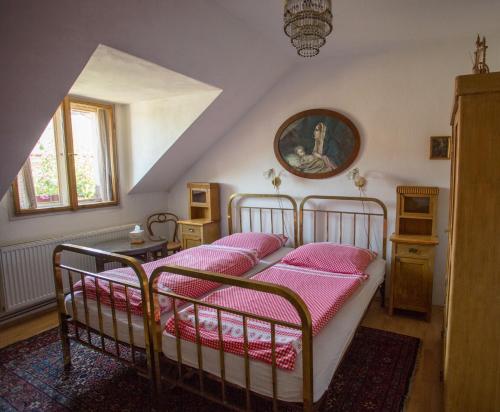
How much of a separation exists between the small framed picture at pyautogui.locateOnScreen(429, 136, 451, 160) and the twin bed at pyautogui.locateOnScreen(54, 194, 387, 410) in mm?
662

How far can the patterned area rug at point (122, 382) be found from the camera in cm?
196

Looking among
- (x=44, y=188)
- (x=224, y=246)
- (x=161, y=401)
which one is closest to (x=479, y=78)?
(x=161, y=401)

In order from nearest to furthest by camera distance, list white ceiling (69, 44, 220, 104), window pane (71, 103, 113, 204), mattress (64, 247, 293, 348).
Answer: mattress (64, 247, 293, 348), white ceiling (69, 44, 220, 104), window pane (71, 103, 113, 204)

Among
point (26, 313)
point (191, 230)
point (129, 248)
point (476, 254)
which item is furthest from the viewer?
point (191, 230)

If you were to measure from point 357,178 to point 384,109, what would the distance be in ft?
2.32

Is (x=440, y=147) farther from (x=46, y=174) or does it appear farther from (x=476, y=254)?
(x=46, y=174)

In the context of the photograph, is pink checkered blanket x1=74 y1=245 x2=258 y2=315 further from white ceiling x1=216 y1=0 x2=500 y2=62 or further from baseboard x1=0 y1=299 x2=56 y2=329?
white ceiling x1=216 y1=0 x2=500 y2=62

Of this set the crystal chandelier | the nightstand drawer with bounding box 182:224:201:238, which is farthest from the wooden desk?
the crystal chandelier

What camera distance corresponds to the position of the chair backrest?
175 inches

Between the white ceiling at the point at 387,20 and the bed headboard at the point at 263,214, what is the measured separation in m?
1.61

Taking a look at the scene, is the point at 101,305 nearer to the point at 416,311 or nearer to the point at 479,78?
the point at 479,78

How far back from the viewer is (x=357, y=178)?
3303 millimetres

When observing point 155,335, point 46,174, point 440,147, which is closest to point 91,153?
point 46,174

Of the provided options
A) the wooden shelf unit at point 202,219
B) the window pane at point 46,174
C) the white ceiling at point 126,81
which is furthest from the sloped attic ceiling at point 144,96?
A: the wooden shelf unit at point 202,219
